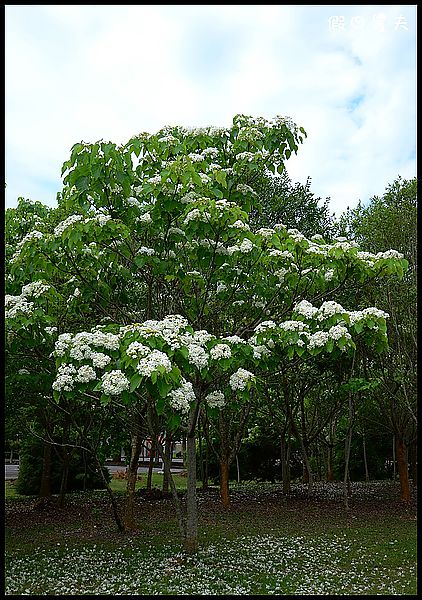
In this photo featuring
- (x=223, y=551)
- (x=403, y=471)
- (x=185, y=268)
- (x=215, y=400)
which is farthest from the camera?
(x=403, y=471)

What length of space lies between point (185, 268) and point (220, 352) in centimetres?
163

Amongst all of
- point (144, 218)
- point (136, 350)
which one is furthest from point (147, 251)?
point (136, 350)

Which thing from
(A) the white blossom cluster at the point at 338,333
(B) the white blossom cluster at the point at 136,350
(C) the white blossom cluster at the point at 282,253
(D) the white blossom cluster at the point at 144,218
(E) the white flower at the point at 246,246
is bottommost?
(B) the white blossom cluster at the point at 136,350

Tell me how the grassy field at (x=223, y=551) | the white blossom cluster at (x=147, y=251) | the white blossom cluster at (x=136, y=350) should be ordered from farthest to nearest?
the white blossom cluster at (x=147, y=251) → the grassy field at (x=223, y=551) → the white blossom cluster at (x=136, y=350)

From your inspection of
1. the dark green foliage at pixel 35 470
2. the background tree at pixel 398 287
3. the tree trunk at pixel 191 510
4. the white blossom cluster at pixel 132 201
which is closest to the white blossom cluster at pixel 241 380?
the tree trunk at pixel 191 510

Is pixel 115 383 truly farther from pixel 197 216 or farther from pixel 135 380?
pixel 197 216

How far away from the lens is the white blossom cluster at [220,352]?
5.16 m

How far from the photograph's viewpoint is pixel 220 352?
5.17 meters

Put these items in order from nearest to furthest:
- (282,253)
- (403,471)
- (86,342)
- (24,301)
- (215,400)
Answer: (86,342) → (24,301) → (282,253) → (215,400) → (403,471)

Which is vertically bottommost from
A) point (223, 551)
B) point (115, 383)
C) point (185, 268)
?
point (223, 551)

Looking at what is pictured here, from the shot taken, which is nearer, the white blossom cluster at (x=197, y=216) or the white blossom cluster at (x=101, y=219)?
the white blossom cluster at (x=197, y=216)

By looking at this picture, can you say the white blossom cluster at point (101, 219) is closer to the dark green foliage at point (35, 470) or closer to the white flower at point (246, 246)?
the white flower at point (246, 246)

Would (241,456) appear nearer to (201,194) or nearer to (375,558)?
(375,558)

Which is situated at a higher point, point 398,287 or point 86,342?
point 398,287
